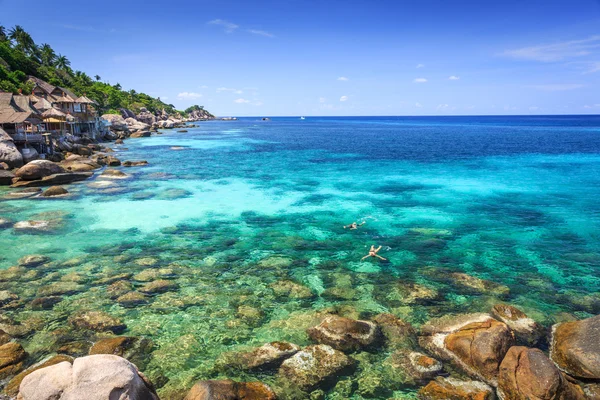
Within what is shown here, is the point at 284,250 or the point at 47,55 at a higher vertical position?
the point at 47,55

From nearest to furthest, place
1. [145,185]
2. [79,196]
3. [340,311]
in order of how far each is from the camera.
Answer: [340,311]
[79,196]
[145,185]

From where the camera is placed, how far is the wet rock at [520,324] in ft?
43.6

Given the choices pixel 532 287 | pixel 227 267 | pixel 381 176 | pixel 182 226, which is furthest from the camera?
pixel 381 176

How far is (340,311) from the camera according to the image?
15305 mm

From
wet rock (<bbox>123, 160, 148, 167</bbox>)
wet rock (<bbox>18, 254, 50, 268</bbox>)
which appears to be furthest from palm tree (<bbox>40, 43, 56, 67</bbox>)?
wet rock (<bbox>18, 254, 50, 268</bbox>)

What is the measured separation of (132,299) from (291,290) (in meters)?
7.07

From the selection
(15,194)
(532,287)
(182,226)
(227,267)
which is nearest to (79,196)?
(15,194)

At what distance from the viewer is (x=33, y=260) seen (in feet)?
64.0

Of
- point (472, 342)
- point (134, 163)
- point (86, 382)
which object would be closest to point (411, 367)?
point (472, 342)

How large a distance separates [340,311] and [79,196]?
2947 centimetres

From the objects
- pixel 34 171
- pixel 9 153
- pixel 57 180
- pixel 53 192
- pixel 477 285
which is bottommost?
pixel 477 285

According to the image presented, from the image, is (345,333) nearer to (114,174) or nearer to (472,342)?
(472,342)

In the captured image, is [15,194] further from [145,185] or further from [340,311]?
[340,311]

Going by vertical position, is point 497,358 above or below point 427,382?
above
